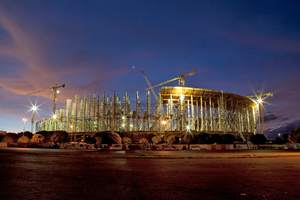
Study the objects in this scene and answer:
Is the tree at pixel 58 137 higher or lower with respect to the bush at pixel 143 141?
higher

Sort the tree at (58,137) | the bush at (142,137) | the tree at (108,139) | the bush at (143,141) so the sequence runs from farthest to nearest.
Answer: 1. the bush at (142,137)
2. the bush at (143,141)
3. the tree at (58,137)
4. the tree at (108,139)

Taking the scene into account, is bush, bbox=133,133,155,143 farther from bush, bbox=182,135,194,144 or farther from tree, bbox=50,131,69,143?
tree, bbox=50,131,69,143

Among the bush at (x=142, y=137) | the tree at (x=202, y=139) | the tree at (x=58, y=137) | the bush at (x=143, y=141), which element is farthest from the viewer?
the bush at (x=142, y=137)

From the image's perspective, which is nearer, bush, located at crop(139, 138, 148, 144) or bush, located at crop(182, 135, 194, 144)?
bush, located at crop(182, 135, 194, 144)

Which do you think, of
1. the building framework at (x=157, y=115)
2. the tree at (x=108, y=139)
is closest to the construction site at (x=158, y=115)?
the building framework at (x=157, y=115)

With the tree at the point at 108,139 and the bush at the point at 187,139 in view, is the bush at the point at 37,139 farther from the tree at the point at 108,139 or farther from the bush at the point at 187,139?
the bush at the point at 187,139

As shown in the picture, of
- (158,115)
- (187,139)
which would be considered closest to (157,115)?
(158,115)

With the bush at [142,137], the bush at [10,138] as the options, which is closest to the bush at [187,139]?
the bush at [142,137]

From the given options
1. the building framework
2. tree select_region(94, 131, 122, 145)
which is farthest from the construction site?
tree select_region(94, 131, 122, 145)

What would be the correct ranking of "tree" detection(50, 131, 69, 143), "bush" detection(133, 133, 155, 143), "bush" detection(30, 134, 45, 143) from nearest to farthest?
"tree" detection(50, 131, 69, 143)
"bush" detection(30, 134, 45, 143)
"bush" detection(133, 133, 155, 143)

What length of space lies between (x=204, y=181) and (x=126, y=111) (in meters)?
68.7

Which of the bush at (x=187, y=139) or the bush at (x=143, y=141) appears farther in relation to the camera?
the bush at (x=143, y=141)

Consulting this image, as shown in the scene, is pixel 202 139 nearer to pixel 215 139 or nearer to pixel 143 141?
pixel 215 139

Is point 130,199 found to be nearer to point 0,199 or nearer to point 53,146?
point 0,199
